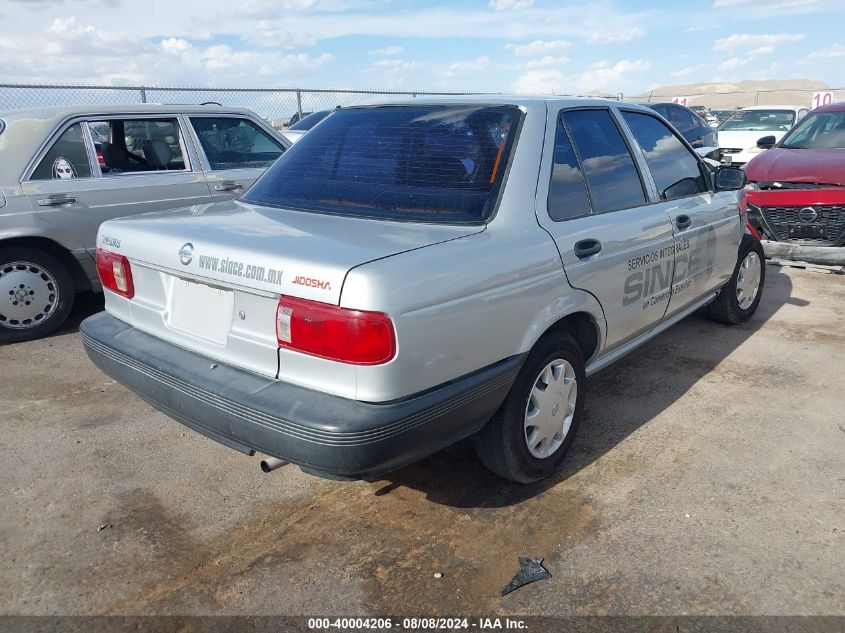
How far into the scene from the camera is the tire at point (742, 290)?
5.22 metres

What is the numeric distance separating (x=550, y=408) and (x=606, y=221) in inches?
37.5

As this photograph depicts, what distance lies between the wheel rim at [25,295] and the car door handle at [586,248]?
4.19 metres

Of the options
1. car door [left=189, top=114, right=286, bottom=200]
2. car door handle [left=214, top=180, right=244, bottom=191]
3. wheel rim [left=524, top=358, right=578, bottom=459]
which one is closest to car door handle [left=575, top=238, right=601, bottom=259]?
wheel rim [left=524, top=358, right=578, bottom=459]

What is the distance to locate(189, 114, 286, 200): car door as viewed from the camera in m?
6.03

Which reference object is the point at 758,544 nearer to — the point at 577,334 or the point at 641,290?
the point at 577,334

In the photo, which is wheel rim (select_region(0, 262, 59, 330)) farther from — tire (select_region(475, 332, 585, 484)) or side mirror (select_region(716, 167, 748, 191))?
side mirror (select_region(716, 167, 748, 191))

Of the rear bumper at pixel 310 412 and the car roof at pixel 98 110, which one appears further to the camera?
the car roof at pixel 98 110

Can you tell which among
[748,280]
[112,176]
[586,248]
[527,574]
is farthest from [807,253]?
[112,176]

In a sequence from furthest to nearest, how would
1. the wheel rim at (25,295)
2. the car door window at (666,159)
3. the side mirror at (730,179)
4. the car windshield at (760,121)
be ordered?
the car windshield at (760,121) < the wheel rim at (25,295) < the side mirror at (730,179) < the car door window at (666,159)

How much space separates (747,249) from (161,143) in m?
4.89

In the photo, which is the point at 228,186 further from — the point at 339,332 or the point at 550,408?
the point at 339,332

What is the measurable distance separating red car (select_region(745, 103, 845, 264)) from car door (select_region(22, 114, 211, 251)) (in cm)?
548

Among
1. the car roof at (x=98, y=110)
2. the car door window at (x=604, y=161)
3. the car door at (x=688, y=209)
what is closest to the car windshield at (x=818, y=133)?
the car door at (x=688, y=209)

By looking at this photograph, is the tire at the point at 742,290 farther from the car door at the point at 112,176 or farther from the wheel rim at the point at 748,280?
the car door at the point at 112,176
